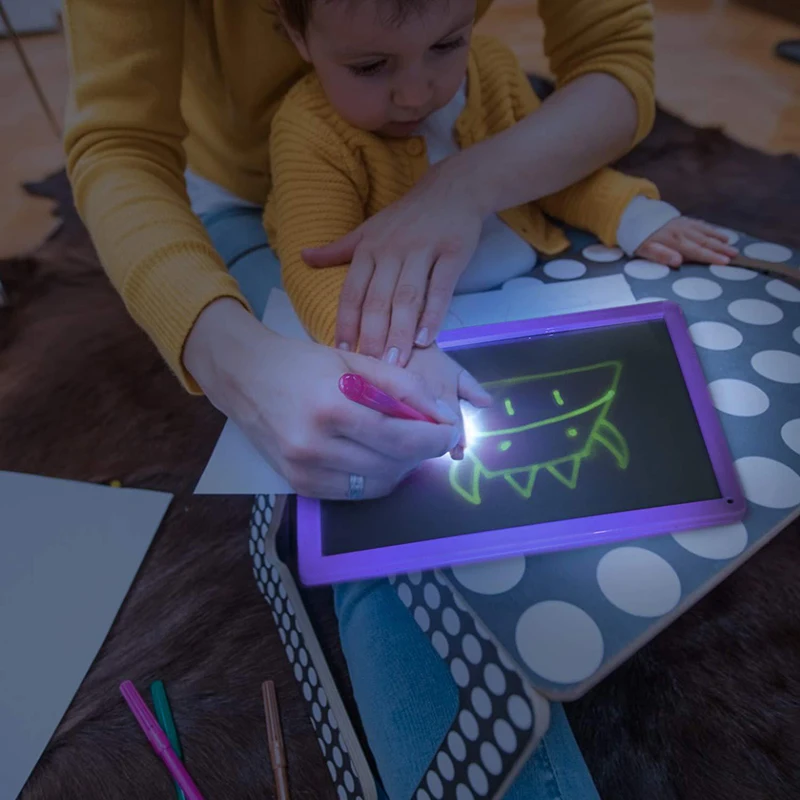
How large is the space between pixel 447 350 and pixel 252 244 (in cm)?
33

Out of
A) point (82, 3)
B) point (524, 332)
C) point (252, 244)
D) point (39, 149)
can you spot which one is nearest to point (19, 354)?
point (252, 244)

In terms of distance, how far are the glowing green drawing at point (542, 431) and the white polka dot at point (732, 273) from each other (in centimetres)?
20

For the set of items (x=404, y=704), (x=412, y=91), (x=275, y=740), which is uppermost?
(x=412, y=91)

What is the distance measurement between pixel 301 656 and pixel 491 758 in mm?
294

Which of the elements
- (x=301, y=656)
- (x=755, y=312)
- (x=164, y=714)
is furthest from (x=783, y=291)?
(x=164, y=714)

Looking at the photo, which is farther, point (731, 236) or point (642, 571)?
point (731, 236)

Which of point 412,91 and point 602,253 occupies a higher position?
point 412,91

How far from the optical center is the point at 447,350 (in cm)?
63

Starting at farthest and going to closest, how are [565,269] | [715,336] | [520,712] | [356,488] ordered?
[565,269], [715,336], [356,488], [520,712]

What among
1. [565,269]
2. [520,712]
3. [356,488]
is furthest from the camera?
[565,269]

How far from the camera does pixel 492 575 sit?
48cm

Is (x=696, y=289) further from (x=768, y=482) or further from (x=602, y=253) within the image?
(x=768, y=482)

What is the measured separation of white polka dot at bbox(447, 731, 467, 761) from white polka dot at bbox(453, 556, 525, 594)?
0.11 meters

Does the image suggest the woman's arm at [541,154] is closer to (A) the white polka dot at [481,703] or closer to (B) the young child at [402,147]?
(B) the young child at [402,147]
